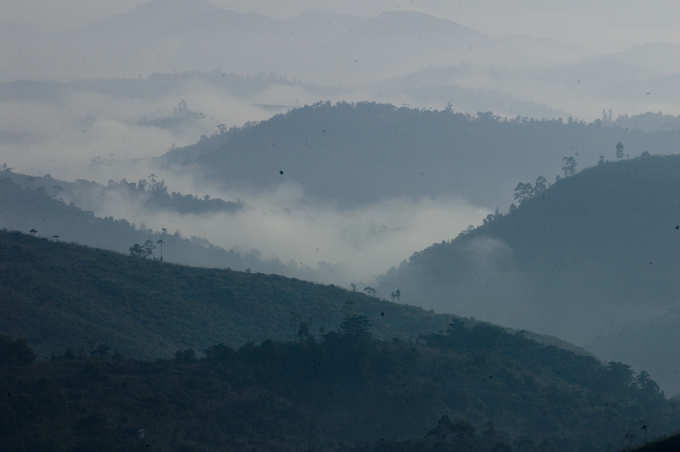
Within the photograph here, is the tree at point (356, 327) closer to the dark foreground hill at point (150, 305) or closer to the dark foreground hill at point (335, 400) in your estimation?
the dark foreground hill at point (335, 400)

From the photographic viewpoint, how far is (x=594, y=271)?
586 ft

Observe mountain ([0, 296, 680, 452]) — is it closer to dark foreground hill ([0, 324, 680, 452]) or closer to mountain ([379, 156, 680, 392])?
dark foreground hill ([0, 324, 680, 452])

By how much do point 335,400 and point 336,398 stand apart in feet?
1.31

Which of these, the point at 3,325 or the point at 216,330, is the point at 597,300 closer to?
the point at 216,330

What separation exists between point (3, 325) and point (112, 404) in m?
24.5

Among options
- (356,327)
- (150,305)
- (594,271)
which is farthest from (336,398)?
(594,271)

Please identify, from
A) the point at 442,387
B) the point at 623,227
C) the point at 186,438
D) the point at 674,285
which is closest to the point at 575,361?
the point at 442,387

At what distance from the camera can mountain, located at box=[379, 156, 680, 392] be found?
163 meters

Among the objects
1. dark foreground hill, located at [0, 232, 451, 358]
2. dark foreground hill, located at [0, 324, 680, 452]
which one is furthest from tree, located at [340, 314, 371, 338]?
dark foreground hill, located at [0, 232, 451, 358]

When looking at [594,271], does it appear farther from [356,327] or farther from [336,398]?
[336,398]

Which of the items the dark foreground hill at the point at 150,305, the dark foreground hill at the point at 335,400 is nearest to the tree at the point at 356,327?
the dark foreground hill at the point at 335,400

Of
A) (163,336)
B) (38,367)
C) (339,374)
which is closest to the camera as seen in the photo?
(38,367)

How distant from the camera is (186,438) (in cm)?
7594

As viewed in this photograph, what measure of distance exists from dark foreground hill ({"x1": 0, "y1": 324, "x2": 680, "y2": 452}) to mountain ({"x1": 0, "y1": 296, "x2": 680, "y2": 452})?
132 mm
